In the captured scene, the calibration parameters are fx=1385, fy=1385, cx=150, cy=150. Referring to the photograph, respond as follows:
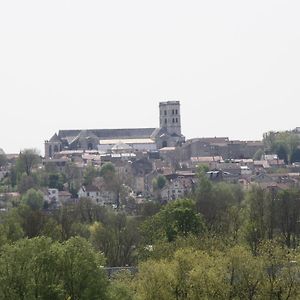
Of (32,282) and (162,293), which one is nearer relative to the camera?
(32,282)

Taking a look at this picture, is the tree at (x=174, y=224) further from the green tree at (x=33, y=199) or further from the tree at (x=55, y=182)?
the tree at (x=55, y=182)

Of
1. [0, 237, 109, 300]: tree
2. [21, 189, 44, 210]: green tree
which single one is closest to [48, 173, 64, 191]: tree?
[21, 189, 44, 210]: green tree

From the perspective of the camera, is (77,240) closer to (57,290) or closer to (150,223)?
(57,290)

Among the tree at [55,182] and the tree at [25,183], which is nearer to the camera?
the tree at [25,183]

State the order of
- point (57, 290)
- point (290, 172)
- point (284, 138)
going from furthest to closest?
1. point (284, 138)
2. point (290, 172)
3. point (57, 290)

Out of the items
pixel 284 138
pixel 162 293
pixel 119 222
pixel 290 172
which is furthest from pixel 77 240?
pixel 284 138

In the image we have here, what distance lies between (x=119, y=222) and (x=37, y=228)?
15508 millimetres

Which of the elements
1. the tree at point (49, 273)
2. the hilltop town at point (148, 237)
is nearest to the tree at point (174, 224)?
the hilltop town at point (148, 237)

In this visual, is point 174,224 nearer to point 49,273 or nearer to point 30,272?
point 49,273

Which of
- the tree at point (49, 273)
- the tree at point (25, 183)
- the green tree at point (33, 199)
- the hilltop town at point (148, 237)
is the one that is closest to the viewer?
the tree at point (49, 273)

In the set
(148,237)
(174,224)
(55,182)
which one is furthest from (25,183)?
(148,237)

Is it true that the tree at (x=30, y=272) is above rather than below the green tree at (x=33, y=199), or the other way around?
above

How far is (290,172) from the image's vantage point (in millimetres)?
166125

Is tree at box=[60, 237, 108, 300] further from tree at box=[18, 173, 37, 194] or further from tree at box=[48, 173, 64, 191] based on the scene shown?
tree at box=[48, 173, 64, 191]
